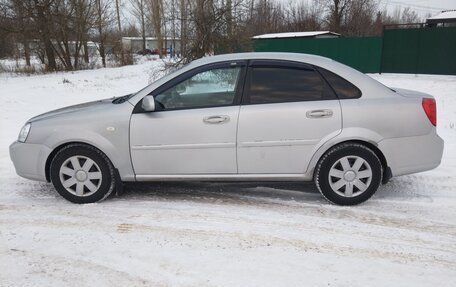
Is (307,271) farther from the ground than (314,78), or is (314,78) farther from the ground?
(314,78)

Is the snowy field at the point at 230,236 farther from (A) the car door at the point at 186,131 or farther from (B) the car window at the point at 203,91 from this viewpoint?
(B) the car window at the point at 203,91

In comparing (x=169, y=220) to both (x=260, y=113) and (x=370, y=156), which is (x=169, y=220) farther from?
(x=370, y=156)

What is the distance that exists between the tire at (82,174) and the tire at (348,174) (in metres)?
2.23

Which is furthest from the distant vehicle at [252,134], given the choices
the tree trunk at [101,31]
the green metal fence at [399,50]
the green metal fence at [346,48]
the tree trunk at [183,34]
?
the tree trunk at [101,31]

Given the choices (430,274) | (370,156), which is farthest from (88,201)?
(430,274)

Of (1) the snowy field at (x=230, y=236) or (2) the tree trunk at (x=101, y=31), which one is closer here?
(1) the snowy field at (x=230, y=236)

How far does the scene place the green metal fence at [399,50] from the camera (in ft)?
51.6

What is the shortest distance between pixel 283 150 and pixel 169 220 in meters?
1.33

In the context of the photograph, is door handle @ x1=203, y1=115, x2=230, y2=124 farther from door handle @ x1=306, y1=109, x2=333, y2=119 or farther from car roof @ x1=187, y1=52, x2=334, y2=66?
door handle @ x1=306, y1=109, x2=333, y2=119

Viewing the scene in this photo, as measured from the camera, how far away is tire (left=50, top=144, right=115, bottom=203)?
4336 mm

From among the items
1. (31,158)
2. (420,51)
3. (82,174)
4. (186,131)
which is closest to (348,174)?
(186,131)

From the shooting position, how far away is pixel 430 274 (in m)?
3.04

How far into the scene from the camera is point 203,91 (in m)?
4.53

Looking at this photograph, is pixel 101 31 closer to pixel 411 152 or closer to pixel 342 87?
pixel 342 87
